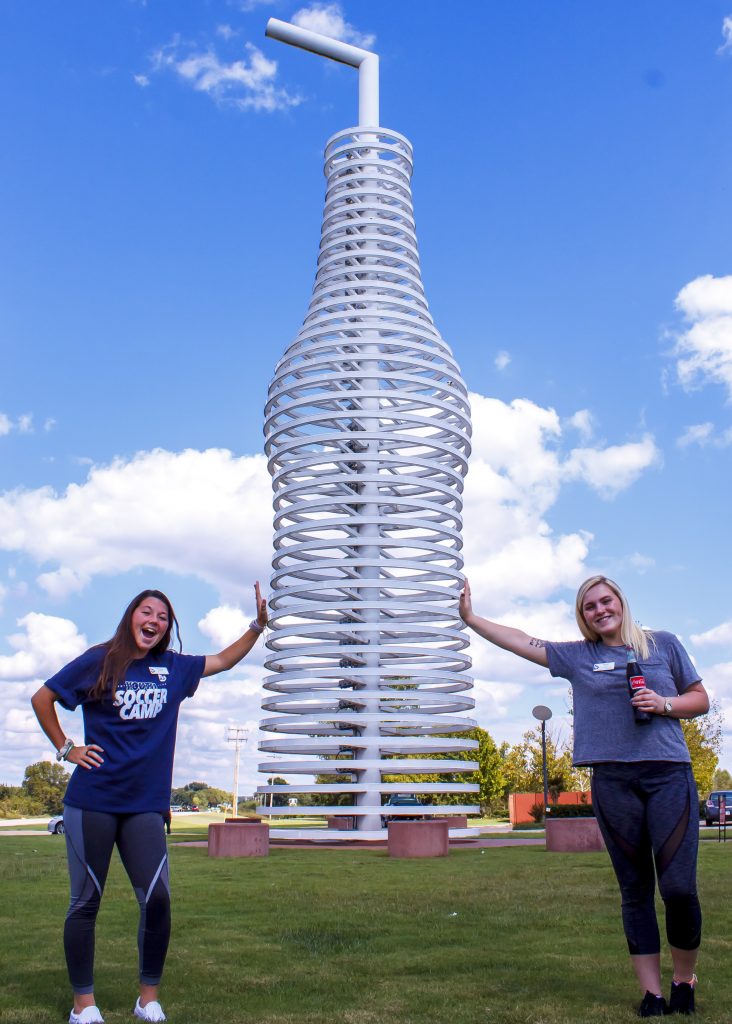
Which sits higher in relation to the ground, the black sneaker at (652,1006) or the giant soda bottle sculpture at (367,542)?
the giant soda bottle sculpture at (367,542)

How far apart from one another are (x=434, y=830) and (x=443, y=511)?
12673mm

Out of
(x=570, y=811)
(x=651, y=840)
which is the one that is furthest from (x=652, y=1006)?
(x=570, y=811)

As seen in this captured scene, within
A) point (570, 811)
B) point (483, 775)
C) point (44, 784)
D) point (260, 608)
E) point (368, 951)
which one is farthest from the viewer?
point (44, 784)

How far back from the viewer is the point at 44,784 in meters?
97.2

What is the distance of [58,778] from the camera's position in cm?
9706

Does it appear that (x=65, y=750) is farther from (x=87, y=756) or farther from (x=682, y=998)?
(x=682, y=998)

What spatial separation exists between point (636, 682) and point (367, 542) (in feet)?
76.0

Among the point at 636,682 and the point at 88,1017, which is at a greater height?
the point at 636,682

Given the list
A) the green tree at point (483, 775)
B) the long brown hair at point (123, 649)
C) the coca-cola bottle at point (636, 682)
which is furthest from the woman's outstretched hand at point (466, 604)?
the green tree at point (483, 775)

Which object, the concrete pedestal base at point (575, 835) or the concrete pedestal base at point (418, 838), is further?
the concrete pedestal base at point (575, 835)

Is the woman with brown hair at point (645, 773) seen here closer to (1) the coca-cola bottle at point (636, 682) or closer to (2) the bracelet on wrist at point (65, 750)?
(1) the coca-cola bottle at point (636, 682)

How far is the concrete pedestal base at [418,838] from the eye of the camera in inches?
698

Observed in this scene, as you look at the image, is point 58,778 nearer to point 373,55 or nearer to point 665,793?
point 373,55

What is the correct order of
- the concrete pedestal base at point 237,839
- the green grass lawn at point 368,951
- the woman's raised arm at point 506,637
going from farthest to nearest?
the concrete pedestal base at point 237,839 → the woman's raised arm at point 506,637 → the green grass lawn at point 368,951
